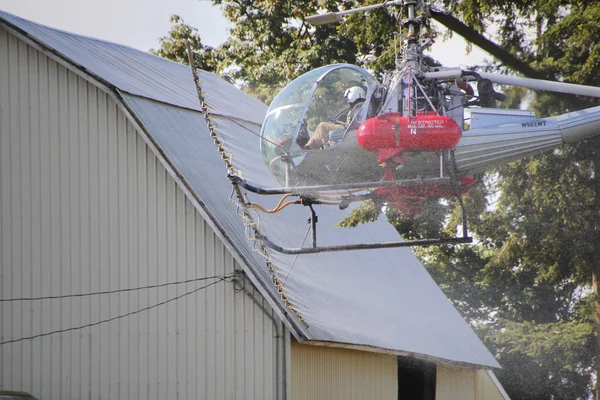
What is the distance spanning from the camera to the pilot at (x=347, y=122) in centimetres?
1511

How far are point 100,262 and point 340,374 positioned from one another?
13.6 ft

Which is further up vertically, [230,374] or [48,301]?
[48,301]

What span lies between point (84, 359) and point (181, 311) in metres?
1.65

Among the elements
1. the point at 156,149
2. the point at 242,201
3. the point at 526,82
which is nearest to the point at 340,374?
the point at 242,201

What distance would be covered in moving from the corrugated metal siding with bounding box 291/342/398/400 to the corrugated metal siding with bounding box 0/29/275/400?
601mm

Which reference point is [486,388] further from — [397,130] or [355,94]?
[397,130]

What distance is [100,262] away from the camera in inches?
680

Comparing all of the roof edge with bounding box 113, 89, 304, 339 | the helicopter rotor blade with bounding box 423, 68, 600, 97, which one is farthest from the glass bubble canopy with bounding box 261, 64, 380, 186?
the roof edge with bounding box 113, 89, 304, 339

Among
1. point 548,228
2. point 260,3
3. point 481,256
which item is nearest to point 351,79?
point 548,228

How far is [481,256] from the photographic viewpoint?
3719 centimetres

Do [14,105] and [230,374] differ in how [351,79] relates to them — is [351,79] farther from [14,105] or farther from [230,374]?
[14,105]

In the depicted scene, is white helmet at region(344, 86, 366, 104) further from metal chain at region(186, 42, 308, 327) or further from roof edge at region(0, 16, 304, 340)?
roof edge at region(0, 16, 304, 340)

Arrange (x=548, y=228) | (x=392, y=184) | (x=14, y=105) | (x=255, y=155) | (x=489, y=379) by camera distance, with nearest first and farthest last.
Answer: (x=392, y=184)
(x=14, y=105)
(x=255, y=155)
(x=489, y=379)
(x=548, y=228)

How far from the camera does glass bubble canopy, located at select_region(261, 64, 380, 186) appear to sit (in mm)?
15156
